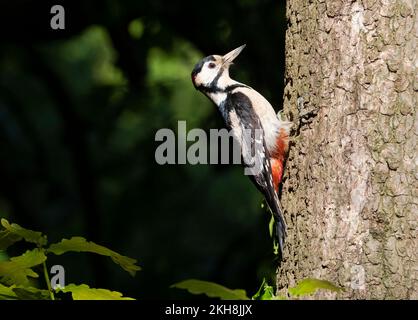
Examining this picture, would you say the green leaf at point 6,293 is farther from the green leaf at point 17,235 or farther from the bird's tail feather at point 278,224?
the bird's tail feather at point 278,224

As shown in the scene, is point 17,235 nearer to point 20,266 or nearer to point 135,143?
point 20,266

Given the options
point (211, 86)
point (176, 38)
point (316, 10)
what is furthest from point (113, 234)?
point (316, 10)

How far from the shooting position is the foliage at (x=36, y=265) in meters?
1.95

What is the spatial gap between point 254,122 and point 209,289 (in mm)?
2945

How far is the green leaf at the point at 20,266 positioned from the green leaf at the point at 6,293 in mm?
58

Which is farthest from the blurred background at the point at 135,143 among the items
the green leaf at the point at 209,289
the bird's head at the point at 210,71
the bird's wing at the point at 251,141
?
the green leaf at the point at 209,289

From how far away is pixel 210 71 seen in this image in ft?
17.1

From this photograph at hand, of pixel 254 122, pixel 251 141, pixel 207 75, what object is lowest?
pixel 251 141

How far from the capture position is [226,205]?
10586 millimetres

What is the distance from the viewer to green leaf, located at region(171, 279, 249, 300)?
1.74 meters

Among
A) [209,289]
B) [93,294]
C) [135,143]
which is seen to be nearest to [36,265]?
[93,294]

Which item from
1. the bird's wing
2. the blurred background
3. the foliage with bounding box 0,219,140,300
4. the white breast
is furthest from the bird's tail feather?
the blurred background
